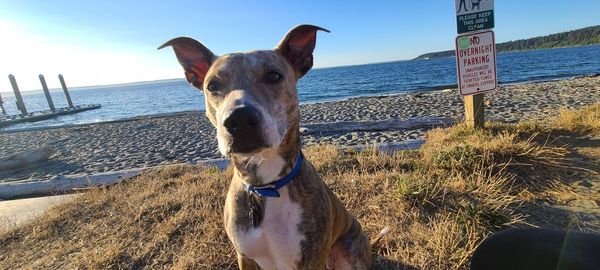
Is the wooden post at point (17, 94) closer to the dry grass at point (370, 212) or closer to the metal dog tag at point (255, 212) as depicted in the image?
the dry grass at point (370, 212)

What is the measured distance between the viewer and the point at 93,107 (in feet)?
151

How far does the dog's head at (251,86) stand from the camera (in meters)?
2.12

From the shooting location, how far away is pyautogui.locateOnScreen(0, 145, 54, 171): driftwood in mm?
10352

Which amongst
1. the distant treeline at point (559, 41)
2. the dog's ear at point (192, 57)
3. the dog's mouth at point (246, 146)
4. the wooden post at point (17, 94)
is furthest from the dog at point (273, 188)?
the distant treeline at point (559, 41)

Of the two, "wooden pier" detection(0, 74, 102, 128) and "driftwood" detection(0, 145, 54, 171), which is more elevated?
"wooden pier" detection(0, 74, 102, 128)

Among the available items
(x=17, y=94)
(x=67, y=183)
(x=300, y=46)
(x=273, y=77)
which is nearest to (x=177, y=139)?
(x=67, y=183)

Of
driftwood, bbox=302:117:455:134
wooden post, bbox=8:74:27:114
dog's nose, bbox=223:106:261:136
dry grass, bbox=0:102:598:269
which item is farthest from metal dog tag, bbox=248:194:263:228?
wooden post, bbox=8:74:27:114

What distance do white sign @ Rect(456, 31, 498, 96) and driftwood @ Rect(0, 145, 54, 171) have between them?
1235cm

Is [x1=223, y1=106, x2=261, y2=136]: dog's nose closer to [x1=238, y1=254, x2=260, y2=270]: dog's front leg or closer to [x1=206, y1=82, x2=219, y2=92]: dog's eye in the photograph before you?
[x1=206, y1=82, x2=219, y2=92]: dog's eye

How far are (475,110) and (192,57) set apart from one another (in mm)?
5201

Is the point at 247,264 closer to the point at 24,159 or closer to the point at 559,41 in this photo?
the point at 24,159

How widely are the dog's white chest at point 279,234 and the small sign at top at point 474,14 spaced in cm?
487

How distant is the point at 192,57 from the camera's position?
10.6 feet

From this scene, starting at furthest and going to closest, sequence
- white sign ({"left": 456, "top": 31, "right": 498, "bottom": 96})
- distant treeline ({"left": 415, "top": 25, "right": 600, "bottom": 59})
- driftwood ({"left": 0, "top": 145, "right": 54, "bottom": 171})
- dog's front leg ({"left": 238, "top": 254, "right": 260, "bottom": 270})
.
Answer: distant treeline ({"left": 415, "top": 25, "right": 600, "bottom": 59}) → driftwood ({"left": 0, "top": 145, "right": 54, "bottom": 171}) → white sign ({"left": 456, "top": 31, "right": 498, "bottom": 96}) → dog's front leg ({"left": 238, "top": 254, "right": 260, "bottom": 270})
